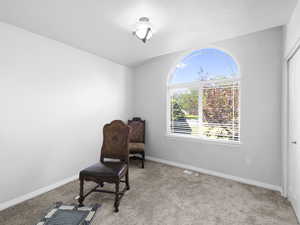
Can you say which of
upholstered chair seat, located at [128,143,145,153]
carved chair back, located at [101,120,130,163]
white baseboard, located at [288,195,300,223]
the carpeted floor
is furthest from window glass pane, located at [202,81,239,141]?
carved chair back, located at [101,120,130,163]

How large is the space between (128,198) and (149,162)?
1.56 m

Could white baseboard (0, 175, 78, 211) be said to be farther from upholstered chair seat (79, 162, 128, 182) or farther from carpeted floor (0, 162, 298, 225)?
upholstered chair seat (79, 162, 128, 182)

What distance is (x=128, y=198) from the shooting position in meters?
2.28

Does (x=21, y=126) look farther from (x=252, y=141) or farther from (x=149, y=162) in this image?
(x=252, y=141)

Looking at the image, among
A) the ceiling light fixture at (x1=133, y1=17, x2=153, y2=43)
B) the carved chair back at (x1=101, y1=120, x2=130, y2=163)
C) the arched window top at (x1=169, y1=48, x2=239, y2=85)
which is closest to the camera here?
the ceiling light fixture at (x1=133, y1=17, x2=153, y2=43)

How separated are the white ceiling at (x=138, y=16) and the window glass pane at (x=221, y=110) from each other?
956 mm

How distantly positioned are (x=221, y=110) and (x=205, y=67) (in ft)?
3.18

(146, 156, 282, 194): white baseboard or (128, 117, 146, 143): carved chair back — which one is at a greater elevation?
(128, 117, 146, 143): carved chair back

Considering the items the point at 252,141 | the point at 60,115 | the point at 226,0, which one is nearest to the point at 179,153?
the point at 252,141

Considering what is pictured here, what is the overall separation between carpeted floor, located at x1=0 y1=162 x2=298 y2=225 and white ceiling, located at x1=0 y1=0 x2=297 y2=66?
8.04 ft

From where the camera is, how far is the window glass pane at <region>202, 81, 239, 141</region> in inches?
114

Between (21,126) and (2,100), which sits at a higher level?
(2,100)

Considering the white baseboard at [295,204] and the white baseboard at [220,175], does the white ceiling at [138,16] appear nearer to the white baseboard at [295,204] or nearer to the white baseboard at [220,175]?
the white baseboard at [295,204]

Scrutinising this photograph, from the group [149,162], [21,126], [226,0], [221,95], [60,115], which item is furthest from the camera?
[149,162]
